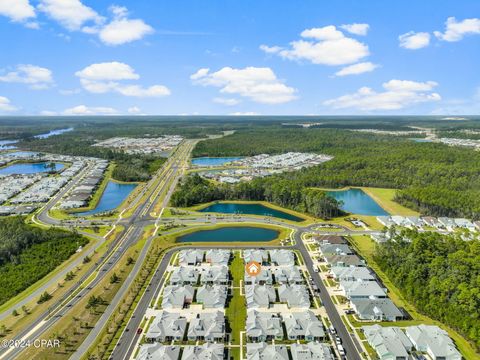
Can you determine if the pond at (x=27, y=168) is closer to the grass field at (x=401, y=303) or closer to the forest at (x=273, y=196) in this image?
the forest at (x=273, y=196)

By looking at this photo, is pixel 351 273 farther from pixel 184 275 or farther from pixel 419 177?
pixel 419 177

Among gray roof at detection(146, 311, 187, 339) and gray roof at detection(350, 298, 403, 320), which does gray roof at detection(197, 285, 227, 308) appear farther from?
gray roof at detection(350, 298, 403, 320)

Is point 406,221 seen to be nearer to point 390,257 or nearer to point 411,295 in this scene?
point 390,257

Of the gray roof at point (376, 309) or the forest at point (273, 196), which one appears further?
the forest at point (273, 196)

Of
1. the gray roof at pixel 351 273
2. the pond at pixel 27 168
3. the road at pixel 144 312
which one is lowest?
the road at pixel 144 312

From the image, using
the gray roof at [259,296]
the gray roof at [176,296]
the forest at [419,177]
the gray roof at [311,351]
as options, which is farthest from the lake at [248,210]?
the gray roof at [311,351]

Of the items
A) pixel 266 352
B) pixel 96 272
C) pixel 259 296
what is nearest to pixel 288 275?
pixel 259 296
